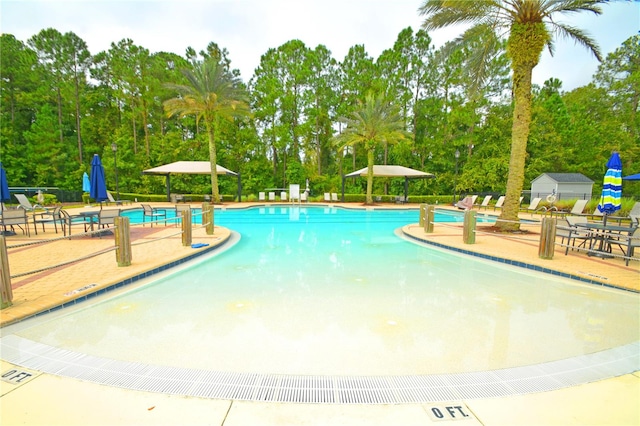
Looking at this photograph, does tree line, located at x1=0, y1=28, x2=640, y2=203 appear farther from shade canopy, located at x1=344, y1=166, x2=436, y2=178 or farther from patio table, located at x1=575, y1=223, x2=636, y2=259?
patio table, located at x1=575, y1=223, x2=636, y2=259

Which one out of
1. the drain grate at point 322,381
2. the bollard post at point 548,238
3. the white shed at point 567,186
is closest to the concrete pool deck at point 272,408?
the drain grate at point 322,381

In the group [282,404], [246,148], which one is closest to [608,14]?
[282,404]

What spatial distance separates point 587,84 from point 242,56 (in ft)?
106

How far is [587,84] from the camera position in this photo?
27.8 m

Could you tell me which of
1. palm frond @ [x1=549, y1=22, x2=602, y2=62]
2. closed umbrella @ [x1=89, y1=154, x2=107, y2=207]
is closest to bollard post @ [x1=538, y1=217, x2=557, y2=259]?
palm frond @ [x1=549, y1=22, x2=602, y2=62]

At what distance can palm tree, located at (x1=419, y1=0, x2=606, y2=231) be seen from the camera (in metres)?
8.73

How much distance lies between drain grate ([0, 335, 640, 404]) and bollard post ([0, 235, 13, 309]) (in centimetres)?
108

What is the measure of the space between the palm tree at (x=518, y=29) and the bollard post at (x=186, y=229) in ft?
29.4

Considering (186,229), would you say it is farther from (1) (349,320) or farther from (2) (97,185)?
(1) (349,320)

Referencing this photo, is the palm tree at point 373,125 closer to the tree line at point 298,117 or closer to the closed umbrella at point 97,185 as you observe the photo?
the tree line at point 298,117

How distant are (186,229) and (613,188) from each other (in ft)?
31.2

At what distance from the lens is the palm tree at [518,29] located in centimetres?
873

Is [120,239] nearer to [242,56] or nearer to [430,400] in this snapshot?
[430,400]

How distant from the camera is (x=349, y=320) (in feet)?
12.4
